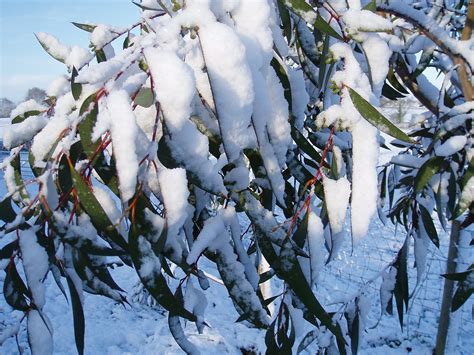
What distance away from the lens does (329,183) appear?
52 cm

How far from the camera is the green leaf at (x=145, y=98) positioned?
1.46ft

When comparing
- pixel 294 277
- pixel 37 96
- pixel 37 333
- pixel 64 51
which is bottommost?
pixel 37 333

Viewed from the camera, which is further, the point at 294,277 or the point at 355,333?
the point at 355,333

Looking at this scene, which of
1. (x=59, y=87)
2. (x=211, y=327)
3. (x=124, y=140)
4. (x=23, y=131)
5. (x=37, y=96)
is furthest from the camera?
(x=37, y=96)

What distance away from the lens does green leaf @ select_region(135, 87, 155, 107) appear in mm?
444

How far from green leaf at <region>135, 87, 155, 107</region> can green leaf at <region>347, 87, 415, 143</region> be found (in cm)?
22

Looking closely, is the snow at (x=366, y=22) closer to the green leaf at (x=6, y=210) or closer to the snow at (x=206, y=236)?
the snow at (x=206, y=236)

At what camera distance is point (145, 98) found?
0.45m

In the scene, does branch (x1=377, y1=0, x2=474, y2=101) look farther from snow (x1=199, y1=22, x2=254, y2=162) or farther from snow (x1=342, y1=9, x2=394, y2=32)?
snow (x1=199, y1=22, x2=254, y2=162)

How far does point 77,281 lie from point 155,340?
2.35m

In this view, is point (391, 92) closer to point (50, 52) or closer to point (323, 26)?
point (323, 26)

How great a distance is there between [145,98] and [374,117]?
25 cm

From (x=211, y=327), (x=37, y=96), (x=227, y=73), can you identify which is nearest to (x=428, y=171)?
(x=227, y=73)

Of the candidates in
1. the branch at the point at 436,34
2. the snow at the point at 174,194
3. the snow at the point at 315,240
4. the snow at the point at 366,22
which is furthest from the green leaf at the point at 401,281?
the snow at the point at 174,194
